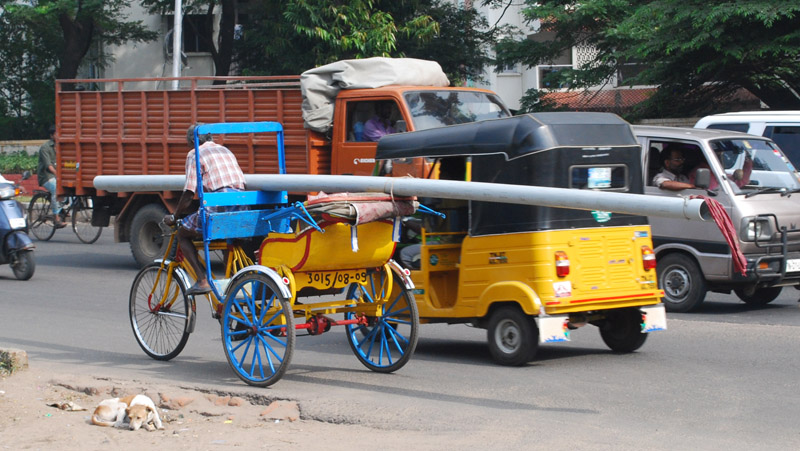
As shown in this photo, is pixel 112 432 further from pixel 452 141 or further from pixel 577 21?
pixel 577 21

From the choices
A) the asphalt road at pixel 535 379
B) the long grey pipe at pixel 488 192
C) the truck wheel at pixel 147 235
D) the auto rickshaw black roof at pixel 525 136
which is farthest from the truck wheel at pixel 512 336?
the truck wheel at pixel 147 235

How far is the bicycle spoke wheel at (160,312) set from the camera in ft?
26.9

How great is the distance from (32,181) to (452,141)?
2309 centimetres

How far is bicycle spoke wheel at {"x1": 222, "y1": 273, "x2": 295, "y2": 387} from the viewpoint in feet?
23.4

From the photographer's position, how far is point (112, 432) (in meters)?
6.19

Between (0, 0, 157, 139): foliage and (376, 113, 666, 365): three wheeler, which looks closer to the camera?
(376, 113, 666, 365): three wheeler

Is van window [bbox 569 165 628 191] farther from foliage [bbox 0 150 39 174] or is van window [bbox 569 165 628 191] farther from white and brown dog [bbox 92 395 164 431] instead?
foliage [bbox 0 150 39 174]

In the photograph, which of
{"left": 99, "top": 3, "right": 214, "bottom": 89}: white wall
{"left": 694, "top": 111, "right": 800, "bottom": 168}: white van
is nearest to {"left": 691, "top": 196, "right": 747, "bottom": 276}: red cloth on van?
{"left": 694, "top": 111, "right": 800, "bottom": 168}: white van

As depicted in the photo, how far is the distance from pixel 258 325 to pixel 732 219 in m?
5.36

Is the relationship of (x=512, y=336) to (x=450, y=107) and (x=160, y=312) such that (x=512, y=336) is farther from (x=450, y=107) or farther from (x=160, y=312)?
(x=450, y=107)

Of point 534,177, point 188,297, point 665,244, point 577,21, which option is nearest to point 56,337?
point 188,297

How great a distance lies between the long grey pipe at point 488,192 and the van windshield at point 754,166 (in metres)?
4.89

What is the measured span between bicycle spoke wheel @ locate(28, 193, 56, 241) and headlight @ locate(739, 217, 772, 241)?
13033mm

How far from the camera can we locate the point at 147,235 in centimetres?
1502
